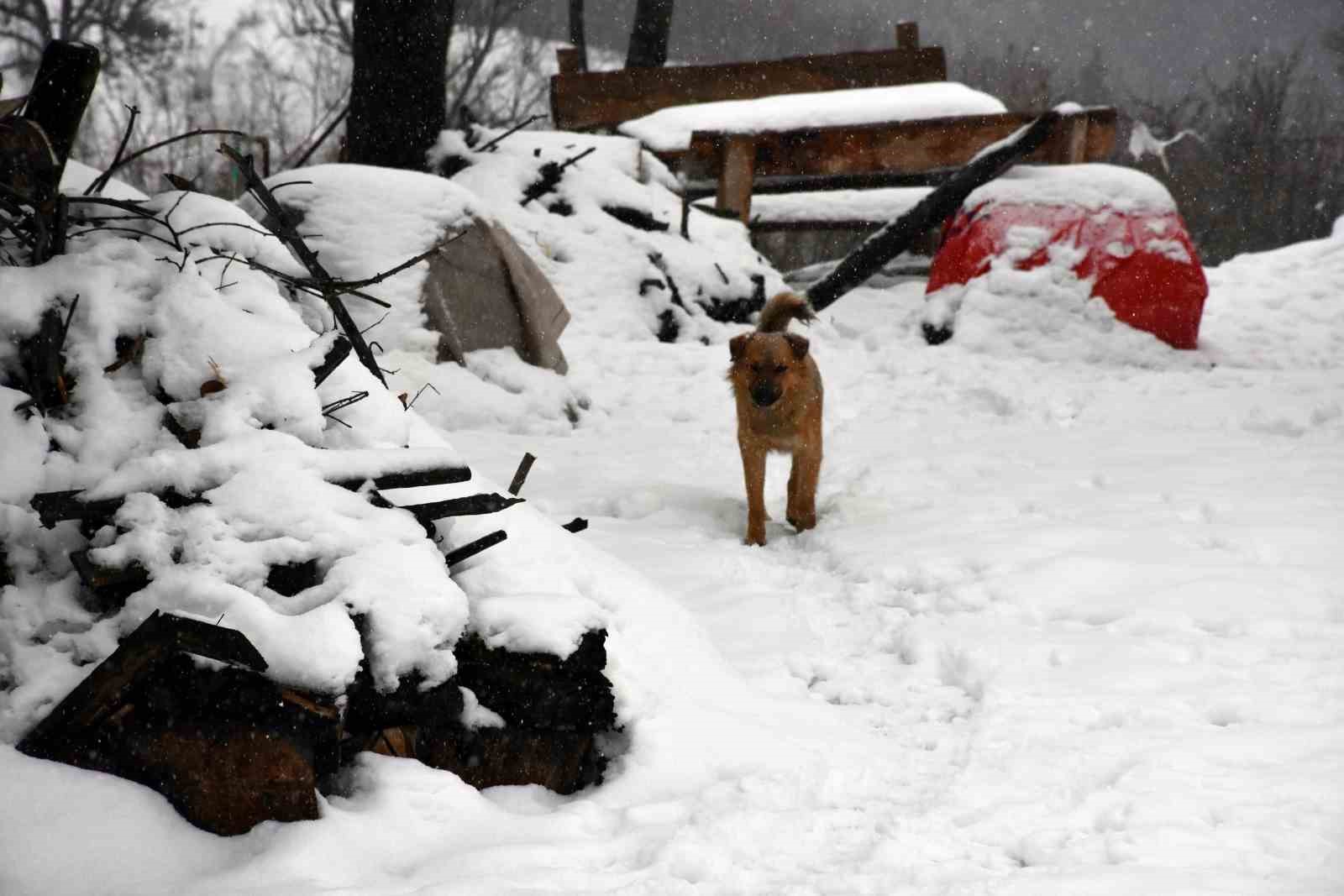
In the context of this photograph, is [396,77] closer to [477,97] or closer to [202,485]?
[202,485]

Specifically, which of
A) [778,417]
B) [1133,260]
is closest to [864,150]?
[1133,260]

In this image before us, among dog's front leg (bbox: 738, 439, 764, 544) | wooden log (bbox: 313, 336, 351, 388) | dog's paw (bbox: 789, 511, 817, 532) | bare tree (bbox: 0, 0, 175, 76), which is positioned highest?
bare tree (bbox: 0, 0, 175, 76)

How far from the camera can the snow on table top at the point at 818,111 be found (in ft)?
34.1

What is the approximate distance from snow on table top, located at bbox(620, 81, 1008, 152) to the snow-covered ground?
5100 mm

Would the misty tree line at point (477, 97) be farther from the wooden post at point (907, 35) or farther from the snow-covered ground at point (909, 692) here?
the snow-covered ground at point (909, 692)

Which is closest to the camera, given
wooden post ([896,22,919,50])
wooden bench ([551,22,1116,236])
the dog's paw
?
the dog's paw

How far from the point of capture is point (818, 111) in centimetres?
1054

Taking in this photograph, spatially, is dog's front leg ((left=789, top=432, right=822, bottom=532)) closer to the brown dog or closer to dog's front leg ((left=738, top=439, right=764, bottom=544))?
the brown dog

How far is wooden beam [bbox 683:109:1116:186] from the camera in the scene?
31.5 feet

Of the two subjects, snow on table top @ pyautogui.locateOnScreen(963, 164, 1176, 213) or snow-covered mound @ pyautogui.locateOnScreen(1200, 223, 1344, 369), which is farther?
snow on table top @ pyautogui.locateOnScreen(963, 164, 1176, 213)

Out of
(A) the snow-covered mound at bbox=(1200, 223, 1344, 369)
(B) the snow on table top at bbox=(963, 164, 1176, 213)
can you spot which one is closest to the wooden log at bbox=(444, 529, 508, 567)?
(A) the snow-covered mound at bbox=(1200, 223, 1344, 369)

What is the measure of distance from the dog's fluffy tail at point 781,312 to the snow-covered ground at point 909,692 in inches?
36.2

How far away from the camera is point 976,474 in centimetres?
533

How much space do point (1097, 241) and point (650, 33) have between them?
8.40 m
